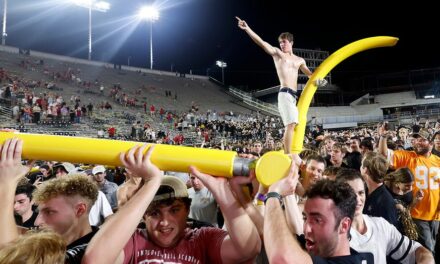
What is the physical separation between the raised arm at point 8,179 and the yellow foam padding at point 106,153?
0.03 meters

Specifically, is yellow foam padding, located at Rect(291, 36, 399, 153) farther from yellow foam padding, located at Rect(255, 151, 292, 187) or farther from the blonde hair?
the blonde hair

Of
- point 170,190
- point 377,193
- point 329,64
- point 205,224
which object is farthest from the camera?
point 329,64

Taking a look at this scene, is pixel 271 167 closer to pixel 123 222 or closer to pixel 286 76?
pixel 123 222

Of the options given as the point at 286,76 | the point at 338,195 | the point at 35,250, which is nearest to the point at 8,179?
the point at 35,250

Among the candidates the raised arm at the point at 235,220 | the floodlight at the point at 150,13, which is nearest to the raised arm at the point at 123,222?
the raised arm at the point at 235,220

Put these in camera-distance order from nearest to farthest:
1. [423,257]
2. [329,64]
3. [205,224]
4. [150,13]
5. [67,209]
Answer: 1. [67,209]
2. [205,224]
3. [423,257]
4. [329,64]
5. [150,13]

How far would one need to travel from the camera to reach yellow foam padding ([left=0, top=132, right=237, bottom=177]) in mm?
1293

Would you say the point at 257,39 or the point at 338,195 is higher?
the point at 257,39

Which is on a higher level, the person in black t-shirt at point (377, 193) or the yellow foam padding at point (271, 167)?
the yellow foam padding at point (271, 167)

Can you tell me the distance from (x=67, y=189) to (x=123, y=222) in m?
0.91

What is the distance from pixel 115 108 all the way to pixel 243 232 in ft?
85.4

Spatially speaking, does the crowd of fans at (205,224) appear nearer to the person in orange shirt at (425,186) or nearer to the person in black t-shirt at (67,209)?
the person in black t-shirt at (67,209)

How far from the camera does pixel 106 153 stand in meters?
1.30

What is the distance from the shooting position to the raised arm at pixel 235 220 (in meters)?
1.45
